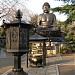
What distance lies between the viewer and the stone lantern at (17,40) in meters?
11.6

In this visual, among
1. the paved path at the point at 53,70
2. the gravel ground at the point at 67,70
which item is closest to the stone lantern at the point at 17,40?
the paved path at the point at 53,70

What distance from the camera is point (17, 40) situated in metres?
11.7

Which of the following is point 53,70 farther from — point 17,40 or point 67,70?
point 17,40

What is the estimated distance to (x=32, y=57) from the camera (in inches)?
802

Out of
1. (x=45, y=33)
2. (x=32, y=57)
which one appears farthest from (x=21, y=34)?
(x=45, y=33)

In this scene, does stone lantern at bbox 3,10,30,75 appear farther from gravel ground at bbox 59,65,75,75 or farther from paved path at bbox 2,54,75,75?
gravel ground at bbox 59,65,75,75

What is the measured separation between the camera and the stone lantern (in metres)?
11.6

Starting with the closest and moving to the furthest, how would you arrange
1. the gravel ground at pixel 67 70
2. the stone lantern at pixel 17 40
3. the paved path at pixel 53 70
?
the stone lantern at pixel 17 40 → the gravel ground at pixel 67 70 → the paved path at pixel 53 70

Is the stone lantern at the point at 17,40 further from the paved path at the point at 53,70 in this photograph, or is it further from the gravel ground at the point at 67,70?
the gravel ground at the point at 67,70

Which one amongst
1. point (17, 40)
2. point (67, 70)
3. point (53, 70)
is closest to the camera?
point (17, 40)

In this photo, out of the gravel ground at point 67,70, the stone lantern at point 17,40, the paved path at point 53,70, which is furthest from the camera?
the paved path at point 53,70

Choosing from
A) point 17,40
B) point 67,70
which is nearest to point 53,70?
point 67,70

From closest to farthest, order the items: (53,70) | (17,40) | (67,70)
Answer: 1. (17,40)
2. (67,70)
3. (53,70)

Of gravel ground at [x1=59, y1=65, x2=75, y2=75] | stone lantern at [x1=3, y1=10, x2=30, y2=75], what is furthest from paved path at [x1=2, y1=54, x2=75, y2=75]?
stone lantern at [x1=3, y1=10, x2=30, y2=75]
